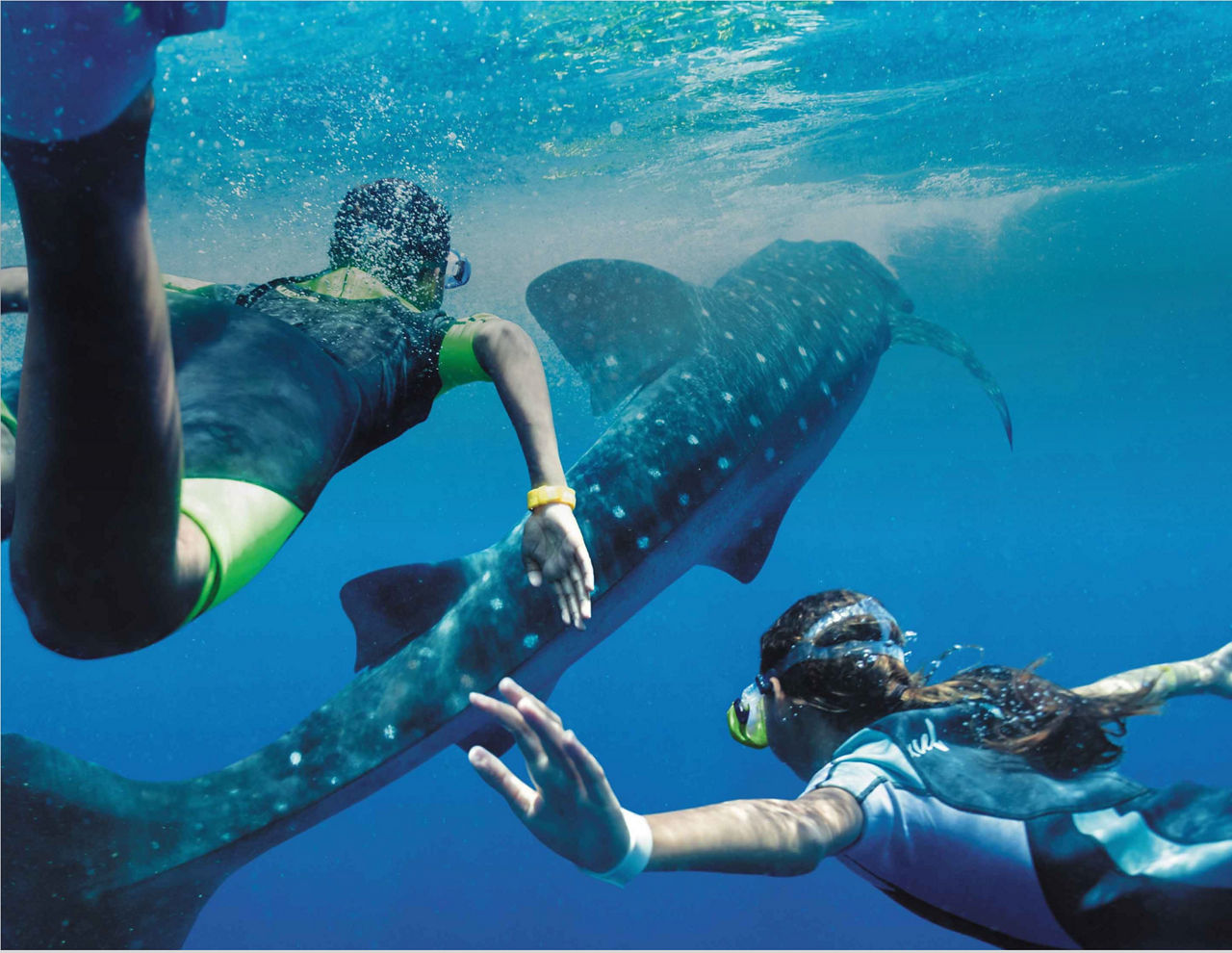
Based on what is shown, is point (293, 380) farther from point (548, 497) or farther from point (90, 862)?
point (90, 862)

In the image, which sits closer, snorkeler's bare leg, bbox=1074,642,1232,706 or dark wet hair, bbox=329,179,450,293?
Result: snorkeler's bare leg, bbox=1074,642,1232,706

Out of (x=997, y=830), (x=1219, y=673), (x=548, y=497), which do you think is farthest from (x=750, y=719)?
(x=1219, y=673)

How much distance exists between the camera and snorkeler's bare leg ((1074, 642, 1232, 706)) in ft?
10.5

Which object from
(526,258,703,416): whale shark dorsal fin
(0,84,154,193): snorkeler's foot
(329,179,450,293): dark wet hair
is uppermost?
(0,84,154,193): snorkeler's foot

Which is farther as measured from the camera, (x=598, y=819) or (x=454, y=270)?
(x=454, y=270)

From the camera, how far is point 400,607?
4.35 meters

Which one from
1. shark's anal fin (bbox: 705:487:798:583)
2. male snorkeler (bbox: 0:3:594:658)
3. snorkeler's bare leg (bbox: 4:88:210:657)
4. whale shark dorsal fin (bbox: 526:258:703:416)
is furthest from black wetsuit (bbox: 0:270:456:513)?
shark's anal fin (bbox: 705:487:798:583)

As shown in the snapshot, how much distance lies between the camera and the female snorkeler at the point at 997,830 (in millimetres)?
1736

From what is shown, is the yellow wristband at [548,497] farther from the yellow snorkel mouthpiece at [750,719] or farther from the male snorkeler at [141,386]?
the yellow snorkel mouthpiece at [750,719]

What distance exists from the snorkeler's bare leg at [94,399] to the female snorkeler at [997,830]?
852 millimetres

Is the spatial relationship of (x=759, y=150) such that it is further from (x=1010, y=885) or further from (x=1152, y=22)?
(x=1010, y=885)

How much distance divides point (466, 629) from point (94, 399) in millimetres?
3163

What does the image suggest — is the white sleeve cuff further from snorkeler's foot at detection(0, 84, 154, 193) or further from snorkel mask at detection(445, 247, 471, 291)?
snorkel mask at detection(445, 247, 471, 291)

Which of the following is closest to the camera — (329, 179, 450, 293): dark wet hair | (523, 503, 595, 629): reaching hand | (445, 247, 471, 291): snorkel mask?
(523, 503, 595, 629): reaching hand
